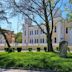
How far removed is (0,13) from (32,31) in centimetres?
5667

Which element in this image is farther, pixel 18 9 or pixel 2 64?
pixel 18 9

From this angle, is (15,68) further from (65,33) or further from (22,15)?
(65,33)

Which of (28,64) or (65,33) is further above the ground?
(65,33)

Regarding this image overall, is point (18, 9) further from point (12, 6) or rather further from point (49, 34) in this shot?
point (49, 34)

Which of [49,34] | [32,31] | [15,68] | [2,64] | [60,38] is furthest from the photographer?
[32,31]

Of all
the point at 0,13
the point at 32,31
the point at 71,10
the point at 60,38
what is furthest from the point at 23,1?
the point at 32,31

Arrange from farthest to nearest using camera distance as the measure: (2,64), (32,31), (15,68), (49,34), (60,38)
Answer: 1. (32,31)
2. (60,38)
3. (49,34)
4. (2,64)
5. (15,68)

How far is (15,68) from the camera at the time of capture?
1652 centimetres

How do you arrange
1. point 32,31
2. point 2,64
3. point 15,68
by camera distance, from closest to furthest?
point 15,68 → point 2,64 → point 32,31

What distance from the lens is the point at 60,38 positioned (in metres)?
79.2

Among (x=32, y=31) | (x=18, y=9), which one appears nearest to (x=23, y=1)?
(x=18, y=9)

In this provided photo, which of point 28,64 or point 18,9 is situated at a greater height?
point 18,9

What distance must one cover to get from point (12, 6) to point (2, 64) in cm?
2257

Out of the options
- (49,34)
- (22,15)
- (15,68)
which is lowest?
(15,68)
